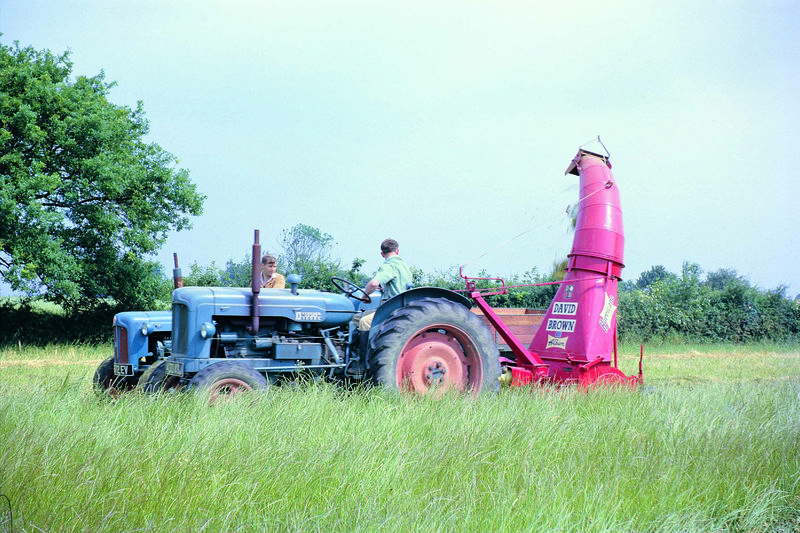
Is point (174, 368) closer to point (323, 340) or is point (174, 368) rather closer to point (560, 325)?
point (323, 340)

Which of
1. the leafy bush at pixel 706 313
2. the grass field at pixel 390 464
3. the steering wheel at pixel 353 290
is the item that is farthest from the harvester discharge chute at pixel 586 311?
the leafy bush at pixel 706 313

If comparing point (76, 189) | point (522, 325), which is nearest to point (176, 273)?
point (522, 325)

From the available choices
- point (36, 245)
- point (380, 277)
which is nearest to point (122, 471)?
point (380, 277)

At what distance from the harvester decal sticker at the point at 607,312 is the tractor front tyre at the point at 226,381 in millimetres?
3621

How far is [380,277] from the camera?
6176mm

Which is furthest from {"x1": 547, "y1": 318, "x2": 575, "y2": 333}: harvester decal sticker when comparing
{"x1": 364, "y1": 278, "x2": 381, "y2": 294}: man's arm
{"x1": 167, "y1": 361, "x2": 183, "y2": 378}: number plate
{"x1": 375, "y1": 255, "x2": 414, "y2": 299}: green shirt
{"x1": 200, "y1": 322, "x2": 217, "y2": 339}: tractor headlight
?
{"x1": 167, "y1": 361, "x2": 183, "y2": 378}: number plate

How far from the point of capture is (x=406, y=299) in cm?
619

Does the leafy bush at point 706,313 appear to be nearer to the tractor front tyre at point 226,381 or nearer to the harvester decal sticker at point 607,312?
the harvester decal sticker at point 607,312

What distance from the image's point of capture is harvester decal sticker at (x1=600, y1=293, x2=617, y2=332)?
699cm

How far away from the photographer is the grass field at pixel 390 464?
2891mm

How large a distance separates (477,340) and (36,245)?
481 inches

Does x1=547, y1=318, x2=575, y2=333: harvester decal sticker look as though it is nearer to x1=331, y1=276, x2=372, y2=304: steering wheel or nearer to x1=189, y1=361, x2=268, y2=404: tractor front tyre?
x1=331, y1=276, x2=372, y2=304: steering wheel

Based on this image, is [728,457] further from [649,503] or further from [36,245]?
[36,245]

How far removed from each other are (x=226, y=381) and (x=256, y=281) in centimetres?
89
